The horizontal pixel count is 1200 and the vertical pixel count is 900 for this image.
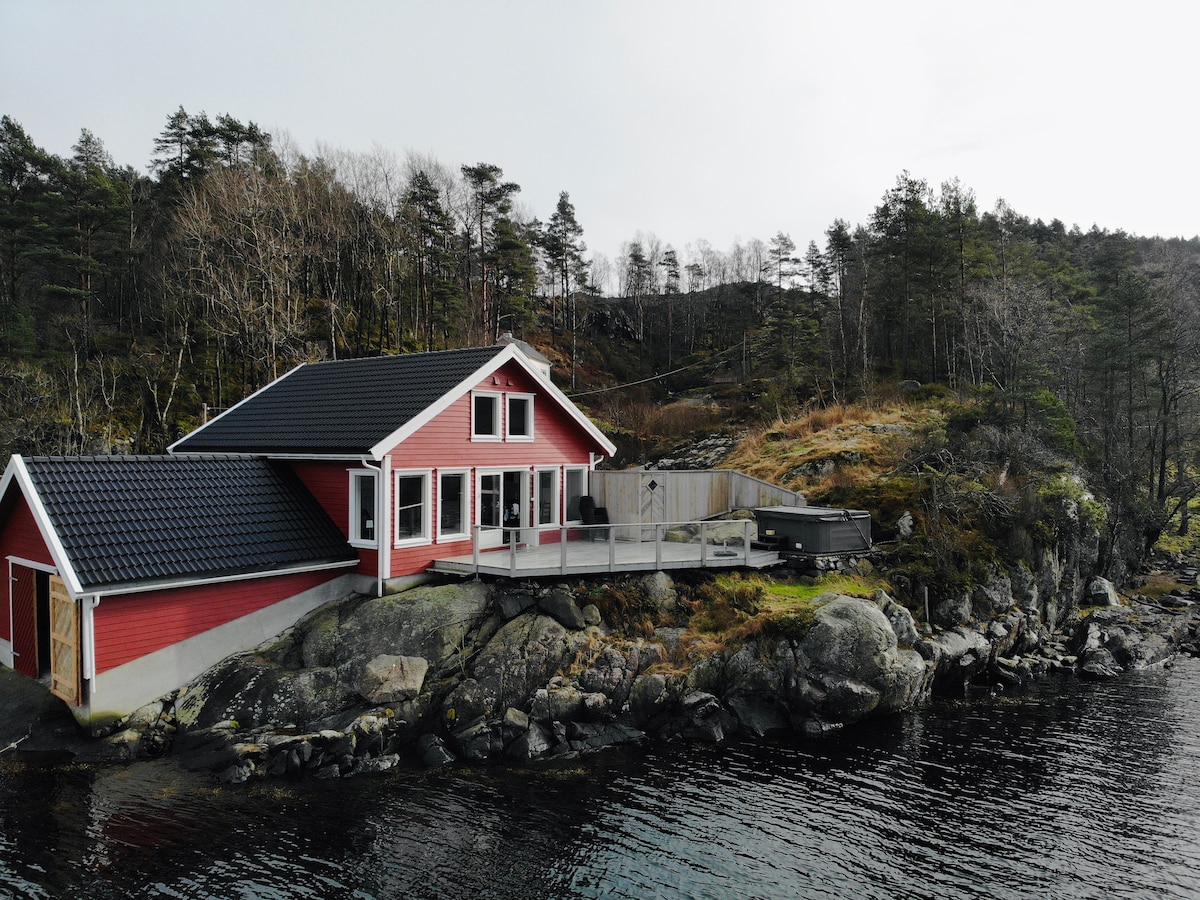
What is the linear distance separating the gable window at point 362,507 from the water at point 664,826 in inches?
256

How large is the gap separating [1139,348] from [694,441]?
68.5ft

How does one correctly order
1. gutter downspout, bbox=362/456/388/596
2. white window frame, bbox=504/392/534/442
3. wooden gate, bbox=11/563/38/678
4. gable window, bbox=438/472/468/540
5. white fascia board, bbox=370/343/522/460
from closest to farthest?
wooden gate, bbox=11/563/38/678 < white fascia board, bbox=370/343/522/460 < gutter downspout, bbox=362/456/388/596 < gable window, bbox=438/472/468/540 < white window frame, bbox=504/392/534/442

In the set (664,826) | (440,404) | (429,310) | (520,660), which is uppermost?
(429,310)

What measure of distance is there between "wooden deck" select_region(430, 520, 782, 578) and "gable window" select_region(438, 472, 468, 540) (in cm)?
76

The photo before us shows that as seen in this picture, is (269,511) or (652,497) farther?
(652,497)

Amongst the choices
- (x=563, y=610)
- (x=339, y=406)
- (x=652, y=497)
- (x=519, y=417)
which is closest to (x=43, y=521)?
(x=339, y=406)

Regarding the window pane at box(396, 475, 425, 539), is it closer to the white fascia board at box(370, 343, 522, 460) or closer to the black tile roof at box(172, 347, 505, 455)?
the white fascia board at box(370, 343, 522, 460)

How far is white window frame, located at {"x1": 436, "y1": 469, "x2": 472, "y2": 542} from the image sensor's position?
62.7 ft

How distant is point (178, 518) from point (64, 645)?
3323 millimetres

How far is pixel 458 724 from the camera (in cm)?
1498

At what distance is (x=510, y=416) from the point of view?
21.4m

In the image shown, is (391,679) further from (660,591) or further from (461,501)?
(660,591)

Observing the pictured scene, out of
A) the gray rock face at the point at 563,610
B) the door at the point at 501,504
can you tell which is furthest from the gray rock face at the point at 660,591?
the door at the point at 501,504

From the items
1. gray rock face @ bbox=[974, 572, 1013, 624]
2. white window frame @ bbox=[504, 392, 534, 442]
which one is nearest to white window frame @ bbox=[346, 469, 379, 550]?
white window frame @ bbox=[504, 392, 534, 442]
